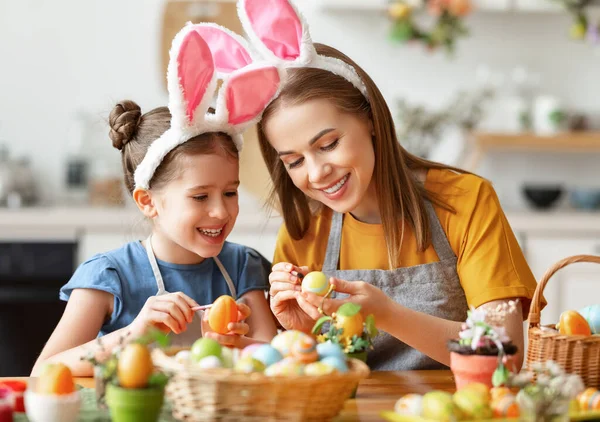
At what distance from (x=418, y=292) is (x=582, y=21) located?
258cm

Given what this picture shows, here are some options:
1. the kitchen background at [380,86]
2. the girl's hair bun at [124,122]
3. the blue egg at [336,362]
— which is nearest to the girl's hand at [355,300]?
the blue egg at [336,362]

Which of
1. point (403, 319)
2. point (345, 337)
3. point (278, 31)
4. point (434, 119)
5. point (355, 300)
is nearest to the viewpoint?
point (345, 337)

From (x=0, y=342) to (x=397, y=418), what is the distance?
109 inches

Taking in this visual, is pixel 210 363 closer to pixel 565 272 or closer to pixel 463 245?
pixel 463 245

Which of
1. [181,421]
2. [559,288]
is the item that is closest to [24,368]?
[559,288]

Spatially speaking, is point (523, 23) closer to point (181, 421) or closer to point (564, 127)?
point (564, 127)

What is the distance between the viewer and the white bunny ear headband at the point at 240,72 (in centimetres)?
164

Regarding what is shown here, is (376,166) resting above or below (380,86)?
below

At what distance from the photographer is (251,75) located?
1659mm

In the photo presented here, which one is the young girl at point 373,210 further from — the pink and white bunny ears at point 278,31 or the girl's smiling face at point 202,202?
the girl's smiling face at point 202,202

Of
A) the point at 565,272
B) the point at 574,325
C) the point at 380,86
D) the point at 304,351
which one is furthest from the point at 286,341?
the point at 380,86

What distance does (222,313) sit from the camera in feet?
4.93

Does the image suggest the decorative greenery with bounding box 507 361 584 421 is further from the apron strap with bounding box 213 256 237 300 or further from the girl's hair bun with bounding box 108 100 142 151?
the girl's hair bun with bounding box 108 100 142 151

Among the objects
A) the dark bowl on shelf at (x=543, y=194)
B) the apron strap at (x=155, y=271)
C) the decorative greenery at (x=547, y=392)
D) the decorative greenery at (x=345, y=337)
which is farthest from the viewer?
the dark bowl on shelf at (x=543, y=194)
